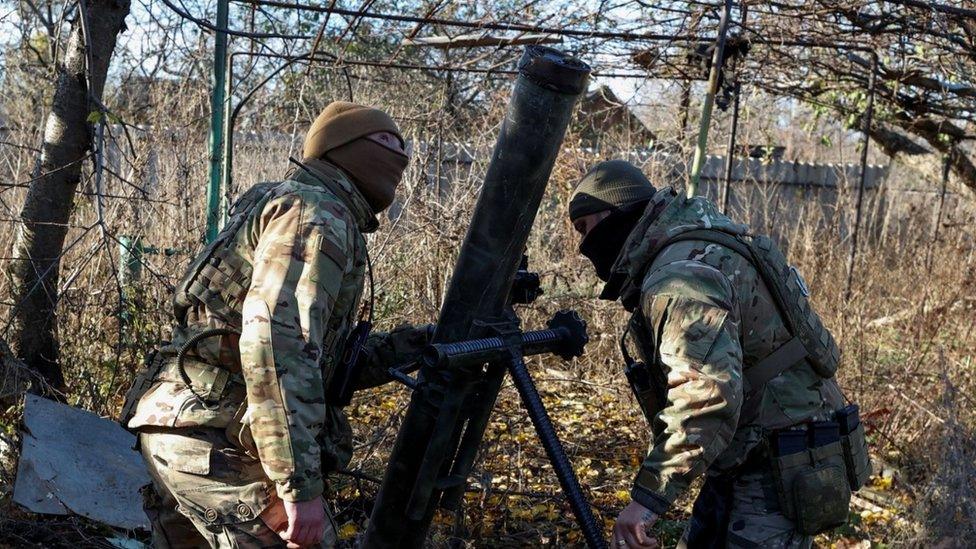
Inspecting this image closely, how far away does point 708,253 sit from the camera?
2736 mm

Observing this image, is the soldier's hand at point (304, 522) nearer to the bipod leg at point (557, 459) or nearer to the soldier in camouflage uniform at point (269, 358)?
the soldier in camouflage uniform at point (269, 358)

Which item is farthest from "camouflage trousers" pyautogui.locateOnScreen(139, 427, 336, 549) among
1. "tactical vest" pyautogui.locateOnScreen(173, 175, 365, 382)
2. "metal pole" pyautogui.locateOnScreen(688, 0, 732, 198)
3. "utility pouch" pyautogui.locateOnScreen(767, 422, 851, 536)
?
"metal pole" pyautogui.locateOnScreen(688, 0, 732, 198)

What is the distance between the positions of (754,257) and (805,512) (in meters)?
0.83

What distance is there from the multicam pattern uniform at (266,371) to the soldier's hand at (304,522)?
33mm

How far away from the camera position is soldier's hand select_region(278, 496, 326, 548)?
96.7 inches

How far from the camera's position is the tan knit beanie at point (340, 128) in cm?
283

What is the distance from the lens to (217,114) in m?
4.67

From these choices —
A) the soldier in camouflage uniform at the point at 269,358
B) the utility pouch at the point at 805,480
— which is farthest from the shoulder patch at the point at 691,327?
the soldier in camouflage uniform at the point at 269,358

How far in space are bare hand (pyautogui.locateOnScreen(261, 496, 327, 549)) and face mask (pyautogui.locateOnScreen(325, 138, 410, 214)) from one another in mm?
969

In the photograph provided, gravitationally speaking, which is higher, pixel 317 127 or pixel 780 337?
pixel 317 127

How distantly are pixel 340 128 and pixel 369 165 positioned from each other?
0.15 metres

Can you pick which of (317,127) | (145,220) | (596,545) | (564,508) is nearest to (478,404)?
(596,545)

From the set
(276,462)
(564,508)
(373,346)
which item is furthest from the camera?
(564,508)

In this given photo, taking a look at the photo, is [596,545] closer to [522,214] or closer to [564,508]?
[522,214]
